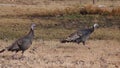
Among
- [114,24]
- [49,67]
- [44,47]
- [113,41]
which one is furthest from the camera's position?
[114,24]

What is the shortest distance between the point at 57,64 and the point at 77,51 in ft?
9.51

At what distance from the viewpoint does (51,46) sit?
655 inches

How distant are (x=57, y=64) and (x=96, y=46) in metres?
4.52

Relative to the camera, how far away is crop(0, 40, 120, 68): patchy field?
494 inches

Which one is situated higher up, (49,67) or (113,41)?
(49,67)

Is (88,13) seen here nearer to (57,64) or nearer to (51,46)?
(51,46)

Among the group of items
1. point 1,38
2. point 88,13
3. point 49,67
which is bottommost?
point 88,13

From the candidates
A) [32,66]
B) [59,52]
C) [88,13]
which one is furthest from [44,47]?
[88,13]

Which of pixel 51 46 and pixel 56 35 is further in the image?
pixel 56 35

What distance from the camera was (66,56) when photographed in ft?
46.6

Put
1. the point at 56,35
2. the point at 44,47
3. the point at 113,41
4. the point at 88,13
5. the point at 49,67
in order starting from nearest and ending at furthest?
the point at 49,67
the point at 44,47
the point at 113,41
the point at 56,35
the point at 88,13

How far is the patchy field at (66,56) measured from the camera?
41.2 ft

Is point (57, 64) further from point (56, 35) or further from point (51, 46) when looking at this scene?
point (56, 35)

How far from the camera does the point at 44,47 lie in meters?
16.4
